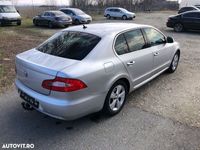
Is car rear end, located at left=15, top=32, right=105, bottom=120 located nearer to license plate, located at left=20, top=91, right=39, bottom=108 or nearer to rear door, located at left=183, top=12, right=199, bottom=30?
license plate, located at left=20, top=91, right=39, bottom=108

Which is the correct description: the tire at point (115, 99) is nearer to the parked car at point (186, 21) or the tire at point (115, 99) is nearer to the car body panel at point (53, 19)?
the parked car at point (186, 21)

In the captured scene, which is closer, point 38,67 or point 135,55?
point 38,67

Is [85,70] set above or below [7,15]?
below

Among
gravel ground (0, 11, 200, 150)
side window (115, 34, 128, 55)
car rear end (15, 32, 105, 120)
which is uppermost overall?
side window (115, 34, 128, 55)

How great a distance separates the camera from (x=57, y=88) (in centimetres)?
327

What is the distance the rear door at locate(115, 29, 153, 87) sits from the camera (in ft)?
Answer: 13.7

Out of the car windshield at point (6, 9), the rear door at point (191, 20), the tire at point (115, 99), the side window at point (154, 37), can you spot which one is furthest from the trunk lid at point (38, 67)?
the car windshield at point (6, 9)

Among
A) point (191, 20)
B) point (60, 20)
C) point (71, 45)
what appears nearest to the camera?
point (71, 45)

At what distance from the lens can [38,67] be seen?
11.4 feet

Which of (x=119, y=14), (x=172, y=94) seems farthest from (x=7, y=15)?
(x=172, y=94)

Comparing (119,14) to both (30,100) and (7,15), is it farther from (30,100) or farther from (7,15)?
(30,100)

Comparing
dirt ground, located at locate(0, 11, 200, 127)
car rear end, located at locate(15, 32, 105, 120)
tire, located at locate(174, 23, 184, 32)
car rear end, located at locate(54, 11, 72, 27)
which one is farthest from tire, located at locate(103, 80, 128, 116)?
car rear end, located at locate(54, 11, 72, 27)

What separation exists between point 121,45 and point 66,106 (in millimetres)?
1632

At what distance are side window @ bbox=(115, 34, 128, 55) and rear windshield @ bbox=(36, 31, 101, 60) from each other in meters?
0.38
